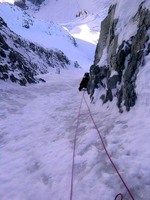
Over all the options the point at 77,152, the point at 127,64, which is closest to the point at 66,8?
the point at 127,64

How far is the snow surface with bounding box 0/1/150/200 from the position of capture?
4828 mm

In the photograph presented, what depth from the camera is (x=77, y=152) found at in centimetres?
626

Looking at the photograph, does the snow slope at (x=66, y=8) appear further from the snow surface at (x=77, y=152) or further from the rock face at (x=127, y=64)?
the snow surface at (x=77, y=152)

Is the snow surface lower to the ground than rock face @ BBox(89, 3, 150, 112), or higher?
lower

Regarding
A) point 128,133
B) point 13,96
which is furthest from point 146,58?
point 13,96

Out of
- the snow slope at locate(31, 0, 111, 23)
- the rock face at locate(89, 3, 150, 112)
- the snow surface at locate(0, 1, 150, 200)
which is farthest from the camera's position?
the snow slope at locate(31, 0, 111, 23)

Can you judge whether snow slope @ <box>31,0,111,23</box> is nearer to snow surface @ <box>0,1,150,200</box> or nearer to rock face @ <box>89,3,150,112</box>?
rock face @ <box>89,3,150,112</box>

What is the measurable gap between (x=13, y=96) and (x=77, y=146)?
746cm

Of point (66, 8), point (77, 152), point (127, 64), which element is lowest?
point (77, 152)

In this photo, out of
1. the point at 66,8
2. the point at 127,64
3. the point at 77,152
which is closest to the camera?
the point at 77,152

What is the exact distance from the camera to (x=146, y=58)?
7371mm

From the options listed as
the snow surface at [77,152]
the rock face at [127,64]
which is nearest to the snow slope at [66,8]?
the rock face at [127,64]

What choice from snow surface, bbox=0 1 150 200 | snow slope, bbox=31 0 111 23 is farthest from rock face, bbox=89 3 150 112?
snow slope, bbox=31 0 111 23

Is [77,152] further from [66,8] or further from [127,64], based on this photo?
[66,8]
